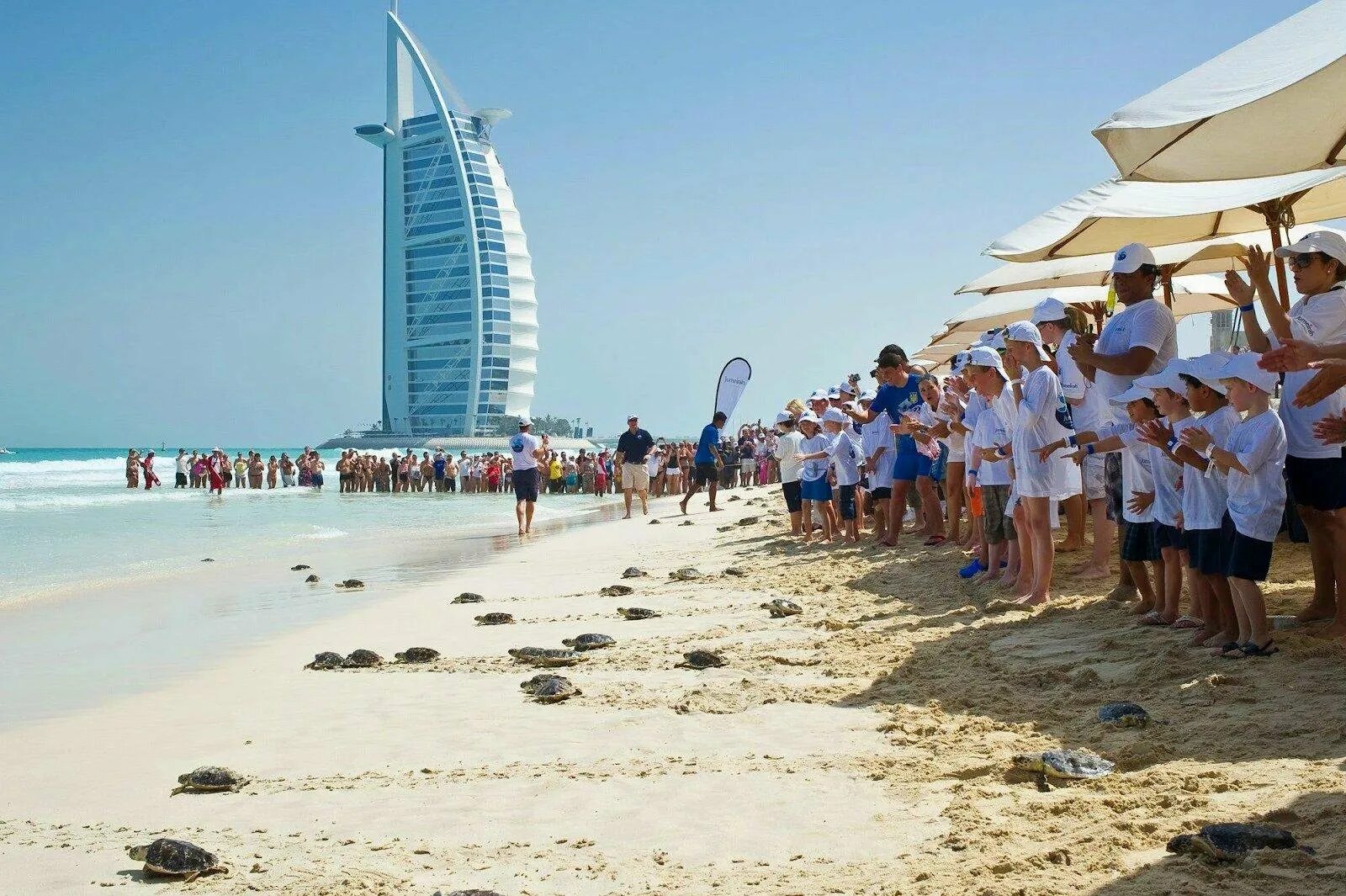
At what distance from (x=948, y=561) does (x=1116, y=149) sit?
16.3 ft

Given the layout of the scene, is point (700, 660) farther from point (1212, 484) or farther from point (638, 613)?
point (1212, 484)

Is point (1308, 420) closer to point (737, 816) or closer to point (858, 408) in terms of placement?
point (737, 816)

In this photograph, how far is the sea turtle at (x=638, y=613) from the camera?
8.22 metres

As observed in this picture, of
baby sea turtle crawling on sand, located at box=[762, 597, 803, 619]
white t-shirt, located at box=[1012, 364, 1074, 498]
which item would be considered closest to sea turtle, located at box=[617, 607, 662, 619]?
baby sea turtle crawling on sand, located at box=[762, 597, 803, 619]

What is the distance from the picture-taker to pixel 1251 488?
4.63 m

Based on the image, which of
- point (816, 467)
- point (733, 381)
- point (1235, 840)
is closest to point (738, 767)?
point (1235, 840)

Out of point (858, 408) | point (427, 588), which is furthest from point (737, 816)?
point (858, 408)

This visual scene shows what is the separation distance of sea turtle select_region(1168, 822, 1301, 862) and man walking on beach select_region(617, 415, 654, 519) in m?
17.7

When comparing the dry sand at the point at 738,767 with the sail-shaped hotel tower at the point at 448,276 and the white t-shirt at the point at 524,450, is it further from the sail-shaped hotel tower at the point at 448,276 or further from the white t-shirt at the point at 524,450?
the sail-shaped hotel tower at the point at 448,276

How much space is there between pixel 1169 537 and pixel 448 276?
3475 inches

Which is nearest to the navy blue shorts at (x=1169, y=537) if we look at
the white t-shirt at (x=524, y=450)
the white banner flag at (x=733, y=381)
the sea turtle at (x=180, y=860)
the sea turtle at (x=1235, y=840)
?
the sea turtle at (x=1235, y=840)

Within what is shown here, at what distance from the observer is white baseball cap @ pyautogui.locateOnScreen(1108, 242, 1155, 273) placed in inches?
224

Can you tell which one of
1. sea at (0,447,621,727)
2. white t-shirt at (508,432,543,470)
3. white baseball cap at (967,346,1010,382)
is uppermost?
white baseball cap at (967,346,1010,382)

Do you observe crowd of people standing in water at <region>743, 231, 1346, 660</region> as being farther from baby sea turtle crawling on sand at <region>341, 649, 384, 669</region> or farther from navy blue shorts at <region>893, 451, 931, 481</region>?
baby sea turtle crawling on sand at <region>341, 649, 384, 669</region>
